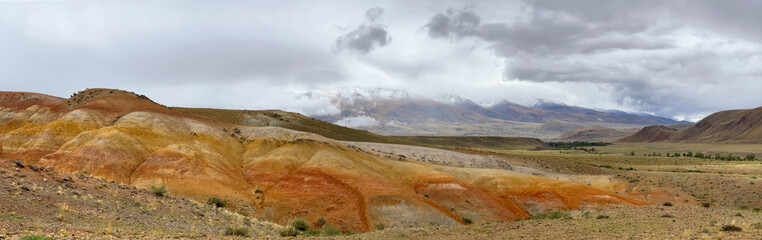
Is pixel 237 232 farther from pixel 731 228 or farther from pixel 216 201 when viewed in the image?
pixel 731 228

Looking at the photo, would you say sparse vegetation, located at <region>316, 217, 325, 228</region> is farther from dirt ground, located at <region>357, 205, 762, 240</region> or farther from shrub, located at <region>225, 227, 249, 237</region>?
shrub, located at <region>225, 227, 249, 237</region>

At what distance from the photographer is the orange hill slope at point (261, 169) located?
3538 cm

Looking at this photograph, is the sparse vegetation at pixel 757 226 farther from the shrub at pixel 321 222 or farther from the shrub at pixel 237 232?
the shrub at pixel 321 222

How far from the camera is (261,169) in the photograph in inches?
1703

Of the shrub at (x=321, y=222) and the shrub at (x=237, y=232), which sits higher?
the shrub at (x=237, y=232)

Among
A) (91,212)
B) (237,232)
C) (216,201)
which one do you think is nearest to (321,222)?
(216,201)

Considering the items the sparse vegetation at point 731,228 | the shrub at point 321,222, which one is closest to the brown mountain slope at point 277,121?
the shrub at point 321,222

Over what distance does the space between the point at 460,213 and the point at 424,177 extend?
8731mm

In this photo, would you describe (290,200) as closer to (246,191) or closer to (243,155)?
(246,191)

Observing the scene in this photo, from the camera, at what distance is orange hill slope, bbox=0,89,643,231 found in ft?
116

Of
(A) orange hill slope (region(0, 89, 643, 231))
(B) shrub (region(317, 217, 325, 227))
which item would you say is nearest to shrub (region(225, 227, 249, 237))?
(B) shrub (region(317, 217, 325, 227))

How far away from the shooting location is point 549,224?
19531 millimetres

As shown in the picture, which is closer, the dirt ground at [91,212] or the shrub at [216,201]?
the dirt ground at [91,212]

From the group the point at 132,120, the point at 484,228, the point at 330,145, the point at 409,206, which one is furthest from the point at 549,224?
the point at 132,120
